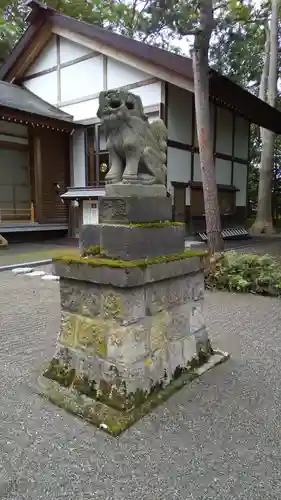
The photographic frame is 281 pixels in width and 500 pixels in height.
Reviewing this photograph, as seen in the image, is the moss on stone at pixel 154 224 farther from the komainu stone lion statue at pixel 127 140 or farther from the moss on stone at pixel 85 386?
the moss on stone at pixel 85 386

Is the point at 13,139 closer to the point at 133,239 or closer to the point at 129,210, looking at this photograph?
the point at 129,210

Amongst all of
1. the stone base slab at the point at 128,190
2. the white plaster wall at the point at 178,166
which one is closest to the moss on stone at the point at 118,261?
the stone base slab at the point at 128,190

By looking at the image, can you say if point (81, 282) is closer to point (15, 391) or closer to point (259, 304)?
point (15, 391)

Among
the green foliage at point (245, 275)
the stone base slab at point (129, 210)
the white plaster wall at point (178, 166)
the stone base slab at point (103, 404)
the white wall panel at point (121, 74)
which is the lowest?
the stone base slab at point (103, 404)

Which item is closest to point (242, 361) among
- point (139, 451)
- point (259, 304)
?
point (139, 451)

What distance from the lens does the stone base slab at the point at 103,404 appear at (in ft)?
7.49

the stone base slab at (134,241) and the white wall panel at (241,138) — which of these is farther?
the white wall panel at (241,138)

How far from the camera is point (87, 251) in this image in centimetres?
271

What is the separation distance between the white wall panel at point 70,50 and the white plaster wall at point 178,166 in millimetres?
4976

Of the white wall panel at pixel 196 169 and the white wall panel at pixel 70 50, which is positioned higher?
the white wall panel at pixel 70 50

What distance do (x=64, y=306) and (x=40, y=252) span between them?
298 inches

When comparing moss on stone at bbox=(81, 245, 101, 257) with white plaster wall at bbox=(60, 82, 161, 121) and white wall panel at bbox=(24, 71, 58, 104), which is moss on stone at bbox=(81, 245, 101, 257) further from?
white wall panel at bbox=(24, 71, 58, 104)

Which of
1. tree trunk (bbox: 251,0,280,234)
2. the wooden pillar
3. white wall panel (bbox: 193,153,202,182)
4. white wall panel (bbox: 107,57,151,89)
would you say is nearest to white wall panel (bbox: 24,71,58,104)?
the wooden pillar

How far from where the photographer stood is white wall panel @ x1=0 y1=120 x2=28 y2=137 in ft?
43.1
